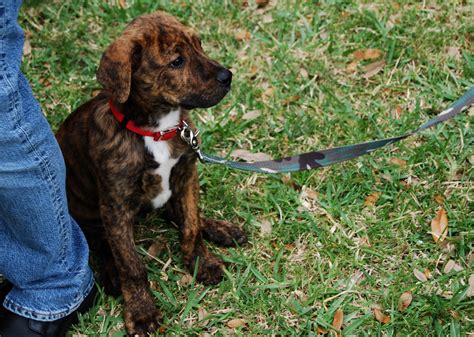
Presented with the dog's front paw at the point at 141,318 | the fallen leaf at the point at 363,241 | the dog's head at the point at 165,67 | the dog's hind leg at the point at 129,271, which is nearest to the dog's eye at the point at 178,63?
the dog's head at the point at 165,67

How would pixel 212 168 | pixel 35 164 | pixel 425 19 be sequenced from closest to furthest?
1. pixel 35 164
2. pixel 212 168
3. pixel 425 19

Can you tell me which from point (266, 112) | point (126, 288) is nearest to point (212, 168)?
point (266, 112)

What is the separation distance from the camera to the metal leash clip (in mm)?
3682

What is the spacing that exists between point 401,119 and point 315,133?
2.14ft

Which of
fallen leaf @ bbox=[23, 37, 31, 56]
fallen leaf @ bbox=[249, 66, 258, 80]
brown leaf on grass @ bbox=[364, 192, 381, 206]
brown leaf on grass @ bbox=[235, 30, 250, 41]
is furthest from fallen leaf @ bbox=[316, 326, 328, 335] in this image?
fallen leaf @ bbox=[23, 37, 31, 56]

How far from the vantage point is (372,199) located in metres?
4.58

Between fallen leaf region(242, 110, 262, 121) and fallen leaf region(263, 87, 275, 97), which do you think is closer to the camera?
fallen leaf region(242, 110, 262, 121)

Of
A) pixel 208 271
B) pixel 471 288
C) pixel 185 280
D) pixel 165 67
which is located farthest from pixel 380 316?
pixel 165 67

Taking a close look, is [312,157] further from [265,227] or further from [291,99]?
[291,99]

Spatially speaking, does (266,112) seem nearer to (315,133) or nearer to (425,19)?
(315,133)

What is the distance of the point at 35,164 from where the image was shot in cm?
313

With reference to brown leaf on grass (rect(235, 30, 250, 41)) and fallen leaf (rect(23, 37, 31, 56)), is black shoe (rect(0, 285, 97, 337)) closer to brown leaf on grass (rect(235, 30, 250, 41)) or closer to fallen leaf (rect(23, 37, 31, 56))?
fallen leaf (rect(23, 37, 31, 56))

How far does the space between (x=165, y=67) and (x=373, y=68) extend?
250cm

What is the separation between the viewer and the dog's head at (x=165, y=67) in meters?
3.50
